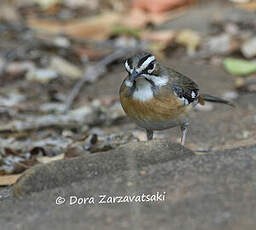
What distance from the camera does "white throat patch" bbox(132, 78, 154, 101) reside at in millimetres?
5039

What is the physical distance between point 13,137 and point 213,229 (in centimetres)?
368

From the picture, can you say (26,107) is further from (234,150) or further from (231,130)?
(234,150)

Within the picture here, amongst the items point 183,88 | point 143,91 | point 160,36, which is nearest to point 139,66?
point 143,91

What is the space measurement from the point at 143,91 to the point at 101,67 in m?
3.85

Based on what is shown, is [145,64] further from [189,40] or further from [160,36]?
[160,36]

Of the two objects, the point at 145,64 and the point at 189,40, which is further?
the point at 189,40

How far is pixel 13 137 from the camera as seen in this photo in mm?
6383

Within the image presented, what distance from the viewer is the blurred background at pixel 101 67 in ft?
20.3

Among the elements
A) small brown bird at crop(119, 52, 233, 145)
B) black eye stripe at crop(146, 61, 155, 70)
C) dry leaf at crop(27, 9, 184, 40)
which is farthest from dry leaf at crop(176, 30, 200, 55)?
black eye stripe at crop(146, 61, 155, 70)

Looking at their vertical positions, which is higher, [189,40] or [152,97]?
[152,97]

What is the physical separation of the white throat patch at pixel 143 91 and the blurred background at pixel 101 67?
0.58m

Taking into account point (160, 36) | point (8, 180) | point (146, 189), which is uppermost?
point (146, 189)

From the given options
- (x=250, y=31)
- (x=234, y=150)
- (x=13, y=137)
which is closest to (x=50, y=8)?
(x=250, y=31)

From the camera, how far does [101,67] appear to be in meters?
8.84
